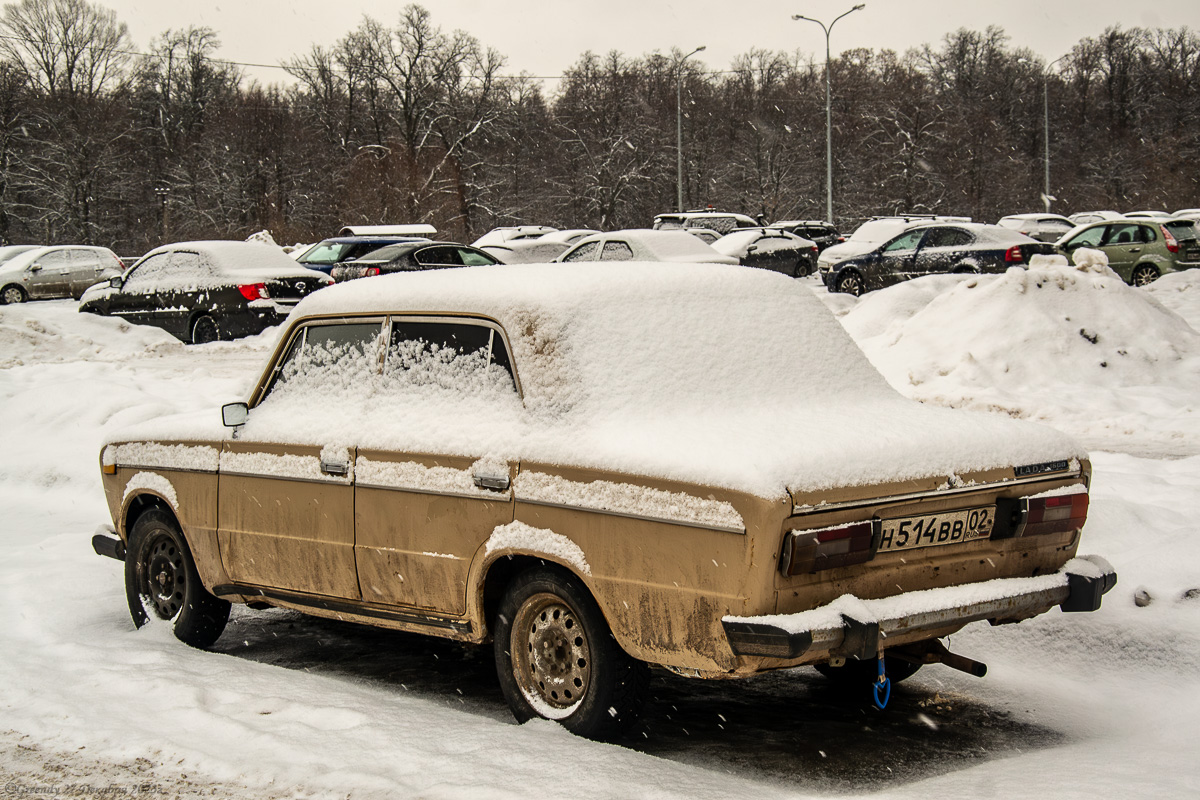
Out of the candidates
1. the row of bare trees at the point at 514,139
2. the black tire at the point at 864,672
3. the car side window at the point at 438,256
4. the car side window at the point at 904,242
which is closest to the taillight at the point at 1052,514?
the black tire at the point at 864,672

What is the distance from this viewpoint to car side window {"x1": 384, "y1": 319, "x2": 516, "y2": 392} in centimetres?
439

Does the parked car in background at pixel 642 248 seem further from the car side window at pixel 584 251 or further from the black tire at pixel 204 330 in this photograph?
the black tire at pixel 204 330

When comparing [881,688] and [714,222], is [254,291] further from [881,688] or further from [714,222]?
[714,222]

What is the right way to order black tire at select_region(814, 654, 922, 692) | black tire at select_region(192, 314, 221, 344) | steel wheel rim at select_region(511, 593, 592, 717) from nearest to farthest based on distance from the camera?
steel wheel rim at select_region(511, 593, 592, 717), black tire at select_region(814, 654, 922, 692), black tire at select_region(192, 314, 221, 344)

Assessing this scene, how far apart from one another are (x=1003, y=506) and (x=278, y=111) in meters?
64.0

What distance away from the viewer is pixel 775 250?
29.3 m

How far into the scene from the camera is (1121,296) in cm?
1335

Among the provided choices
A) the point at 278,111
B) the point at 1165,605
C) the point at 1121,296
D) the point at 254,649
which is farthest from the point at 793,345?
the point at 278,111

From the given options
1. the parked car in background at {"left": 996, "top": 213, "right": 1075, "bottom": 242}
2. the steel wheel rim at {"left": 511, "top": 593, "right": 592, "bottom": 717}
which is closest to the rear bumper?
the steel wheel rim at {"left": 511, "top": 593, "right": 592, "bottom": 717}

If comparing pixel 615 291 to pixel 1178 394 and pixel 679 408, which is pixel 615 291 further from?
pixel 1178 394

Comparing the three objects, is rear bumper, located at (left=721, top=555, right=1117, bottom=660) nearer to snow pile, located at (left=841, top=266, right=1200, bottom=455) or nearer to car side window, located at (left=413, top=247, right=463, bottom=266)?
snow pile, located at (left=841, top=266, right=1200, bottom=455)

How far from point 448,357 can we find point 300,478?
0.87 m

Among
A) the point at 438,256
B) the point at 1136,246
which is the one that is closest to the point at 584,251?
the point at 438,256

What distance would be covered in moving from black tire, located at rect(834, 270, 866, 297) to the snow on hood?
19.3m
